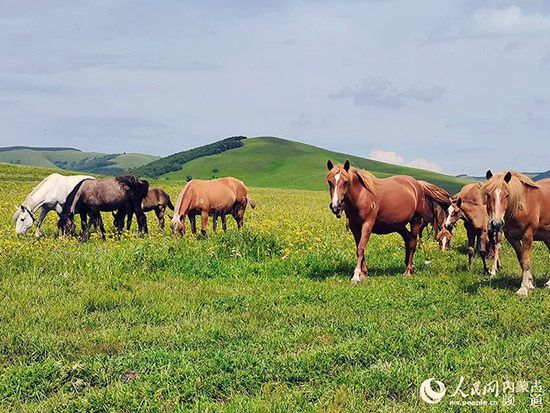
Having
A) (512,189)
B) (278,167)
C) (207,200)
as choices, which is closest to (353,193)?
(512,189)

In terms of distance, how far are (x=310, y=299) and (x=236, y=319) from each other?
1854mm

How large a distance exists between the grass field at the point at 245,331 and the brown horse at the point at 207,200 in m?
4.37

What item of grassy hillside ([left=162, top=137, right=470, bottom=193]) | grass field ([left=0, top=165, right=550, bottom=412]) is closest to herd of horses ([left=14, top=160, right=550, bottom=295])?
grass field ([left=0, top=165, right=550, bottom=412])

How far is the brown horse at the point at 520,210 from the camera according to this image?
8.90 m

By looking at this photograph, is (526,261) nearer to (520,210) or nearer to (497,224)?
(520,210)

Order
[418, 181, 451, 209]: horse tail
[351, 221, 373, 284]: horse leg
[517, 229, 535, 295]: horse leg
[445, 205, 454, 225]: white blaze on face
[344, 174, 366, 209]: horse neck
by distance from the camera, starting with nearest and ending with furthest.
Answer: [517, 229, 535, 295]: horse leg < [351, 221, 373, 284]: horse leg < [344, 174, 366, 209]: horse neck < [445, 205, 454, 225]: white blaze on face < [418, 181, 451, 209]: horse tail

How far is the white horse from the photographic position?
693 inches

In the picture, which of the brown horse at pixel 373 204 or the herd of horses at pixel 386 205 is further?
the brown horse at pixel 373 204

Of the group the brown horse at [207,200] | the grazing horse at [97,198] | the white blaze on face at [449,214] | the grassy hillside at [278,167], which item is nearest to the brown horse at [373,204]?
the white blaze on face at [449,214]

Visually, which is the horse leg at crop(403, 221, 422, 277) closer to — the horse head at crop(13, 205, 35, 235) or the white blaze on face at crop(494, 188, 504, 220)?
the white blaze on face at crop(494, 188, 504, 220)

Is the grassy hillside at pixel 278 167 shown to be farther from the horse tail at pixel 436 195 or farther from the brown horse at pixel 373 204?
the brown horse at pixel 373 204

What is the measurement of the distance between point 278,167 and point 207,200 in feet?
430

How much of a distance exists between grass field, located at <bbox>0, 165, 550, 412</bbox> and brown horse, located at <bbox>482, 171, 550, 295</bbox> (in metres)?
0.86

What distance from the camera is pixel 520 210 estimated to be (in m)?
9.43
